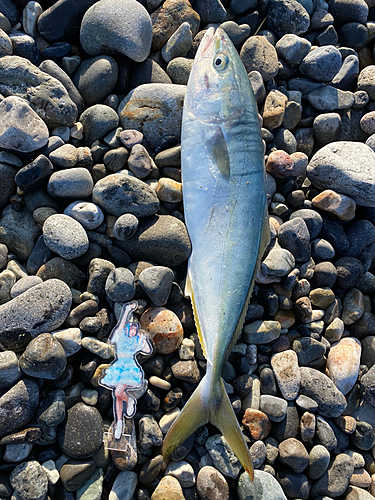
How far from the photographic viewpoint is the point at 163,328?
8.77 feet

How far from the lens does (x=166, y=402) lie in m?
2.64

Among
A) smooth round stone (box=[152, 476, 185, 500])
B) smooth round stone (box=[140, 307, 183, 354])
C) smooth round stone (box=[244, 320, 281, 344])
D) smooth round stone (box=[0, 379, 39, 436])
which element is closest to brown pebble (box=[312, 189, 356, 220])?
smooth round stone (box=[244, 320, 281, 344])

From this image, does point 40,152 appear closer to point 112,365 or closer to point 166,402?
point 112,365

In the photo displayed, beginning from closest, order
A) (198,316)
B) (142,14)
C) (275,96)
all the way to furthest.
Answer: (198,316), (142,14), (275,96)

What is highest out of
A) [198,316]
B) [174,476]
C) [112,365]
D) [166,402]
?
[198,316]

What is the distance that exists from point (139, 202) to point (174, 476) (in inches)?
80.7

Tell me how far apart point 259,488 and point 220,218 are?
6.61 feet

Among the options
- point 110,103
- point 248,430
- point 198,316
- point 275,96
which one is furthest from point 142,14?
point 248,430

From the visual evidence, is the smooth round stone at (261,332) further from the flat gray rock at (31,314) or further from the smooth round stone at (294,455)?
the flat gray rock at (31,314)

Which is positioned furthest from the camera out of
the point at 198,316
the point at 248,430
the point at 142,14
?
the point at 142,14

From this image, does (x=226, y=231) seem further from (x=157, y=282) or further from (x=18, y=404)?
(x=18, y=404)

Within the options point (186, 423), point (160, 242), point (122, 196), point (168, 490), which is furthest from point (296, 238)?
point (168, 490)

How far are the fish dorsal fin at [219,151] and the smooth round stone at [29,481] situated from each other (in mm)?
2338

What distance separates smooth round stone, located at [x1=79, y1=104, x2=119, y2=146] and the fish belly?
846mm
